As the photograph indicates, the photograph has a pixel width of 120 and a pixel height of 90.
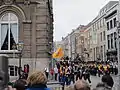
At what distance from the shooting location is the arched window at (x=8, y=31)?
1241 inches

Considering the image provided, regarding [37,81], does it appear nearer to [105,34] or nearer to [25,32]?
[25,32]

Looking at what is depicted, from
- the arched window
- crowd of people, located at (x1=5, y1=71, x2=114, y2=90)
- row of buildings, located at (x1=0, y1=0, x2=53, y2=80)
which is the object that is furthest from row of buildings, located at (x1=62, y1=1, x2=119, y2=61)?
crowd of people, located at (x1=5, y1=71, x2=114, y2=90)

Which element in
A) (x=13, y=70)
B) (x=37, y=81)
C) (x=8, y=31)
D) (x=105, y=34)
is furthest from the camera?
(x=105, y=34)

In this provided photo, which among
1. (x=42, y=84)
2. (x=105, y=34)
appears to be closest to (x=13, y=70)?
(x=42, y=84)

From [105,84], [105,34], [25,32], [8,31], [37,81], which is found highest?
[105,34]

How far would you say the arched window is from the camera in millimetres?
31531

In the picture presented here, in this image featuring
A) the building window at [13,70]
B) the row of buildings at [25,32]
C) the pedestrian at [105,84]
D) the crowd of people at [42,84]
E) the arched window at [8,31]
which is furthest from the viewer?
the arched window at [8,31]

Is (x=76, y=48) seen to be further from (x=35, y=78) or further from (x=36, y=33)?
(x=35, y=78)

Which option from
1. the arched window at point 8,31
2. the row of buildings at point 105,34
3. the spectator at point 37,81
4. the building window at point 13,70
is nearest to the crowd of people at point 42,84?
the spectator at point 37,81

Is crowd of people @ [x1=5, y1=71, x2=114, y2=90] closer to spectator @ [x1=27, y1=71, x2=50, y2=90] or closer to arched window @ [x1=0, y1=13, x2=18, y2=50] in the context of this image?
spectator @ [x1=27, y1=71, x2=50, y2=90]

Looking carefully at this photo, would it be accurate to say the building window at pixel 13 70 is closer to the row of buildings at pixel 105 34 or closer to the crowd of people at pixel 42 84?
the crowd of people at pixel 42 84

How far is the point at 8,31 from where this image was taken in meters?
31.7

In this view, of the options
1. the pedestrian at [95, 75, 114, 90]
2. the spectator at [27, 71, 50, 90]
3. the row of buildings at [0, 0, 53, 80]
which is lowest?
the pedestrian at [95, 75, 114, 90]

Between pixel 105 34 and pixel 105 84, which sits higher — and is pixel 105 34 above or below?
above
